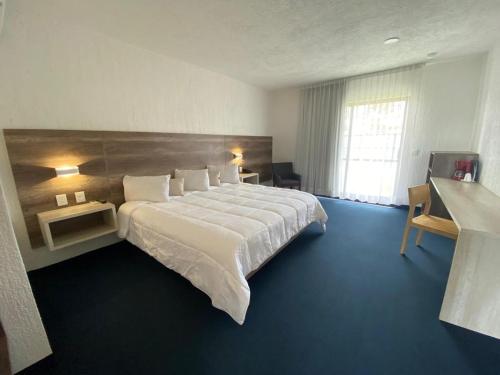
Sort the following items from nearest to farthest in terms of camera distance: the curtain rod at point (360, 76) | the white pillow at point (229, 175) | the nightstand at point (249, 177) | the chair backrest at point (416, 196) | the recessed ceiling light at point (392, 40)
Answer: the chair backrest at point (416, 196) < the recessed ceiling light at point (392, 40) < the curtain rod at point (360, 76) < the white pillow at point (229, 175) < the nightstand at point (249, 177)

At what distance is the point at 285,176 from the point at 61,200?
4143 mm

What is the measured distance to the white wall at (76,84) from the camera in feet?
6.26

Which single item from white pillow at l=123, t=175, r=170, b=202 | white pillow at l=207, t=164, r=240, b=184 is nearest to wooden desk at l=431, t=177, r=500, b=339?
white pillow at l=123, t=175, r=170, b=202

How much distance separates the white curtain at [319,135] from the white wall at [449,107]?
1419mm

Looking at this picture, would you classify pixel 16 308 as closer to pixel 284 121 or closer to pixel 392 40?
pixel 392 40

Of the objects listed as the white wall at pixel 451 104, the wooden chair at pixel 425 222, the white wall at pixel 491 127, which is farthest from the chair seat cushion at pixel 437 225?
the white wall at pixel 451 104

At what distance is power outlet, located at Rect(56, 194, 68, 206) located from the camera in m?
2.19

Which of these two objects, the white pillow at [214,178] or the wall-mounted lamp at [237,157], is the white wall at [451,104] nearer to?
the wall-mounted lamp at [237,157]

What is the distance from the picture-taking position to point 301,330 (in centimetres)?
149

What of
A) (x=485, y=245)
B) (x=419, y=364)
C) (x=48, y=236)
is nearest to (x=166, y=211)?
(x=48, y=236)

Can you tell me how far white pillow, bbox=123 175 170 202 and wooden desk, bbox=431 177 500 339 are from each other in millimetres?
2861

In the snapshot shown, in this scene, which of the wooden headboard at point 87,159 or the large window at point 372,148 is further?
the large window at point 372,148

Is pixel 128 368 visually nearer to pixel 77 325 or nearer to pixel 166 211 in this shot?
pixel 77 325

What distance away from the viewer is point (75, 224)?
7.73 ft
